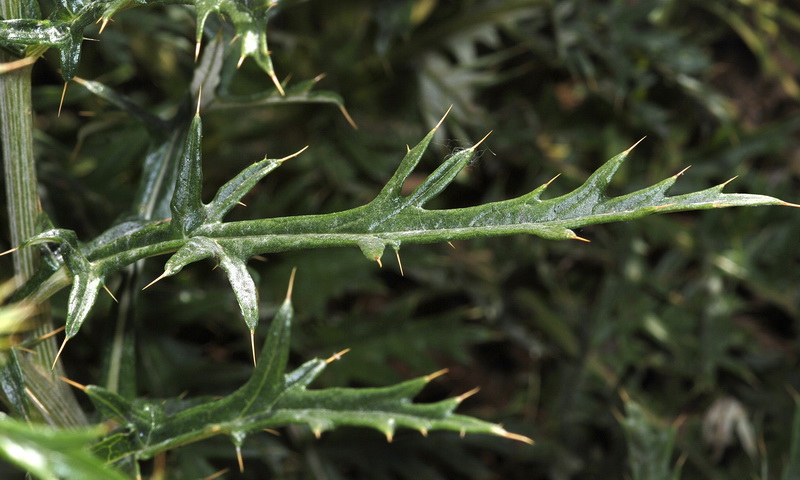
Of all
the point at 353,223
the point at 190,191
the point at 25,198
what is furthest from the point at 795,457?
the point at 25,198

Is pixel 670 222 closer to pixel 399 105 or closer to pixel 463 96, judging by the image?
pixel 463 96

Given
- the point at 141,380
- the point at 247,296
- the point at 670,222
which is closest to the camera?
the point at 247,296

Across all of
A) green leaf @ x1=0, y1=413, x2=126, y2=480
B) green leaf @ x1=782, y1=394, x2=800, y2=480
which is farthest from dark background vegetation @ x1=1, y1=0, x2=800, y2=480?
green leaf @ x1=0, y1=413, x2=126, y2=480

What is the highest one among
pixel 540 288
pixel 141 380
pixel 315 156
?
pixel 315 156

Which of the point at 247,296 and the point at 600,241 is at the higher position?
the point at 247,296

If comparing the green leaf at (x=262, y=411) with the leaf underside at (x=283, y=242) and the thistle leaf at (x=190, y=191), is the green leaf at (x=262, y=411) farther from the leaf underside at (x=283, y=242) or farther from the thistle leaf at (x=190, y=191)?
the thistle leaf at (x=190, y=191)

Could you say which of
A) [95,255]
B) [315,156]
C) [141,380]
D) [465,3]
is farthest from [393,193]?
[465,3]

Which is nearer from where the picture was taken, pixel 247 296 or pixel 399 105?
pixel 247 296
